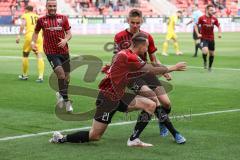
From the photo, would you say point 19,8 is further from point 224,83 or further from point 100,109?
point 100,109

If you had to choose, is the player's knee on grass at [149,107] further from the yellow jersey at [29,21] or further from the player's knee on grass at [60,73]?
the yellow jersey at [29,21]

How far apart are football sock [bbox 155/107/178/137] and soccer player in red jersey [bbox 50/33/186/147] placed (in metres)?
0.03

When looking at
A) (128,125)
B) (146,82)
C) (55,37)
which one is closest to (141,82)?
(146,82)

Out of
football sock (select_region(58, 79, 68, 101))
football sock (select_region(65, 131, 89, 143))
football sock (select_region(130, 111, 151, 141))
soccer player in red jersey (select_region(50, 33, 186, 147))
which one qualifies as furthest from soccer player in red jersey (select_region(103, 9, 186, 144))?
football sock (select_region(58, 79, 68, 101))

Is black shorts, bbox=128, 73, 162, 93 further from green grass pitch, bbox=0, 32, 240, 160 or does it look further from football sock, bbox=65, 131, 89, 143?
football sock, bbox=65, 131, 89, 143

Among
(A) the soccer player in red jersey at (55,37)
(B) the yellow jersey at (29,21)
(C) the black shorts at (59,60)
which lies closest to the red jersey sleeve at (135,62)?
(A) the soccer player in red jersey at (55,37)

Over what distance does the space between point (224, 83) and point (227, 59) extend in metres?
9.20

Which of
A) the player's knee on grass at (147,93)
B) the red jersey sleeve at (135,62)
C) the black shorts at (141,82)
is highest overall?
the red jersey sleeve at (135,62)

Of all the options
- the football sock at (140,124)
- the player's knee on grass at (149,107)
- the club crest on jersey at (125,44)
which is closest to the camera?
the player's knee on grass at (149,107)

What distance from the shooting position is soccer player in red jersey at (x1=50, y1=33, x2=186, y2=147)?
836cm

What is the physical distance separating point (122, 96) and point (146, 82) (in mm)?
511

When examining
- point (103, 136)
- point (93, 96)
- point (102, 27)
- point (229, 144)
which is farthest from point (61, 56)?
point (102, 27)

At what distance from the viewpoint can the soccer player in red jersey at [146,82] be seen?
28.8ft

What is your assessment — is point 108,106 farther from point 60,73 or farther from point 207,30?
point 207,30
